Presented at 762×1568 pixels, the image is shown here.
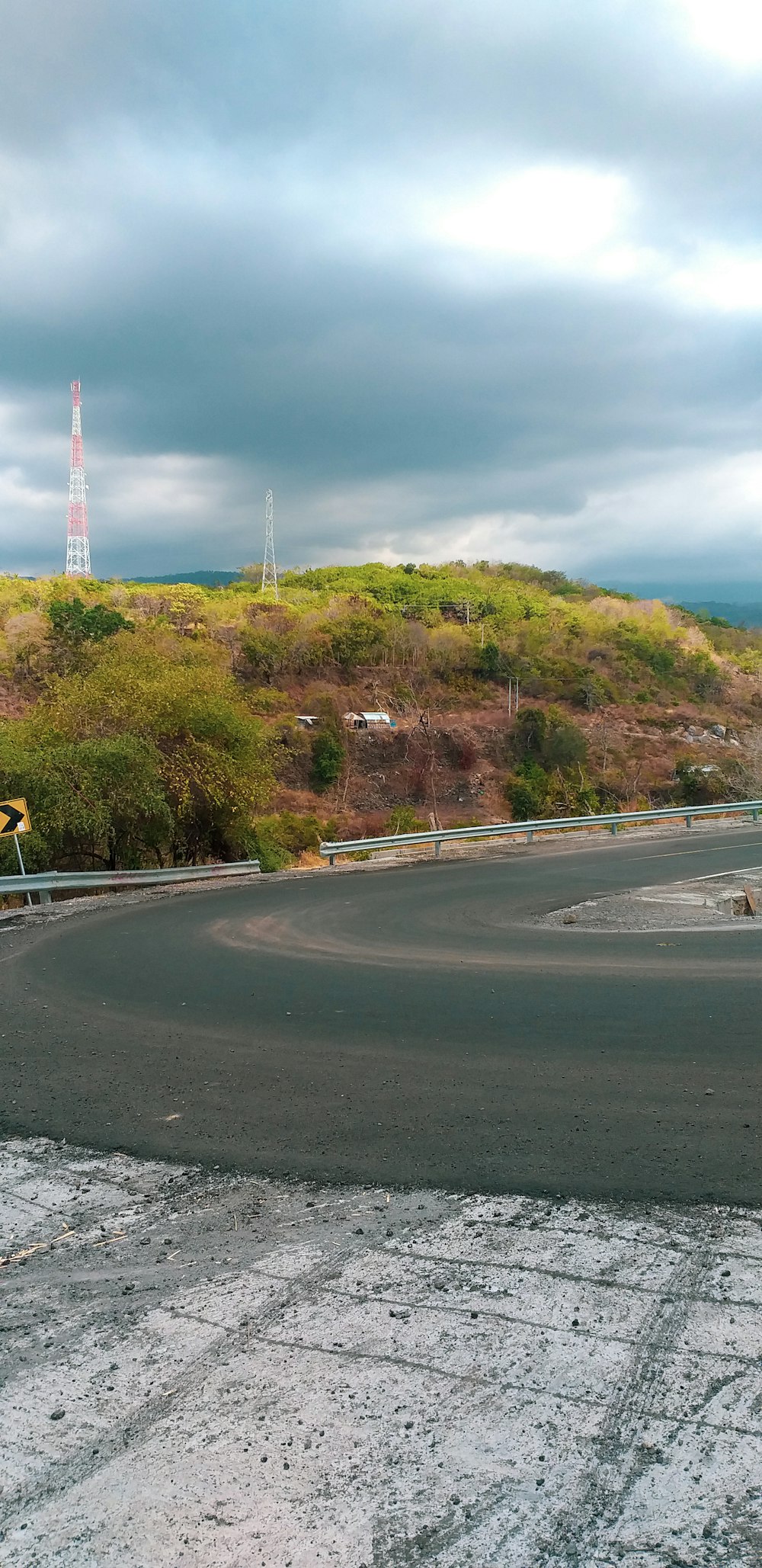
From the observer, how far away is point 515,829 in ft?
97.2

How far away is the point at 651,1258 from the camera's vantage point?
4.27 m

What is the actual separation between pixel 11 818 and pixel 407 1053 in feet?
45.6

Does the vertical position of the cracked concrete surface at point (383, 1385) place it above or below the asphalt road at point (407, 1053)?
above

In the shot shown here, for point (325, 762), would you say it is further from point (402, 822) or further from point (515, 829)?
point (515, 829)

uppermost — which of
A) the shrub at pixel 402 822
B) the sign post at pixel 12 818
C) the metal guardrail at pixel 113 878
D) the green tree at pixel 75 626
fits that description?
the green tree at pixel 75 626

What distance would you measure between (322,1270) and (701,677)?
91.6 metres

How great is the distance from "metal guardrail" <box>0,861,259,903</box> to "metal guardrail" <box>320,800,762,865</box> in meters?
2.55

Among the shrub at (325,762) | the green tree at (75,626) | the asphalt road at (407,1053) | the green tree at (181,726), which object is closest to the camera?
the asphalt road at (407,1053)

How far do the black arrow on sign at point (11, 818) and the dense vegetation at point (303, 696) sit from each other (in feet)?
11.7

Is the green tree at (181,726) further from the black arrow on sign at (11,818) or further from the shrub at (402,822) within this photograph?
the shrub at (402,822)

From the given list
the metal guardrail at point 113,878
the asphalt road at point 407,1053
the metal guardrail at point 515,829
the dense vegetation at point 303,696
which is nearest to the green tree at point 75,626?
the dense vegetation at point 303,696

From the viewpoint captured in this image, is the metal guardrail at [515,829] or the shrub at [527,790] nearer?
the metal guardrail at [515,829]

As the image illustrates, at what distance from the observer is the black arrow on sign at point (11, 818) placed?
19359 mm

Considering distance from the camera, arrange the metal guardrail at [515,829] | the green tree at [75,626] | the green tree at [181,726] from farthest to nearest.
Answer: the green tree at [75,626], the metal guardrail at [515,829], the green tree at [181,726]
